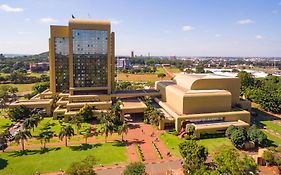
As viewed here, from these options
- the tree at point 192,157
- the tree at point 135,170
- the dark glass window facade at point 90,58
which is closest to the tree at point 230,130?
the tree at point 192,157

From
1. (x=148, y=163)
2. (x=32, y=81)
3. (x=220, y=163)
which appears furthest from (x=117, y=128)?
(x=32, y=81)

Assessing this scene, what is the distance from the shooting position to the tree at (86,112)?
79875 millimetres

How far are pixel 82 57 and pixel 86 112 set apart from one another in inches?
985

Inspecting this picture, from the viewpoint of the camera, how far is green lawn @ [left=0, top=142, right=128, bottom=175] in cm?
4906

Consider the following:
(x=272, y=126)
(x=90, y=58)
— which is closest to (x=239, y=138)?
(x=272, y=126)

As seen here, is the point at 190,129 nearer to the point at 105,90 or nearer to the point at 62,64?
the point at 105,90

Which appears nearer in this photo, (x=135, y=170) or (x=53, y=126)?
(x=135, y=170)

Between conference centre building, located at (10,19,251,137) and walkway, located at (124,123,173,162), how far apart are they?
5.69m

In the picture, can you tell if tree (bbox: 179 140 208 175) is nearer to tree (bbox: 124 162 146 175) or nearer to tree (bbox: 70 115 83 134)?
tree (bbox: 124 162 146 175)

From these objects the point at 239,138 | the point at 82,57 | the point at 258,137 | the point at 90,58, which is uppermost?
the point at 82,57

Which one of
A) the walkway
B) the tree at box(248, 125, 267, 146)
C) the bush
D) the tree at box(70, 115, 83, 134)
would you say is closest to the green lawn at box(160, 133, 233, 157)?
the walkway

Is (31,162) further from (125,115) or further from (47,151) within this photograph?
(125,115)

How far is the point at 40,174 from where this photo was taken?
47.1 meters

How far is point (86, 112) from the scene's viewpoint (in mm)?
80438
